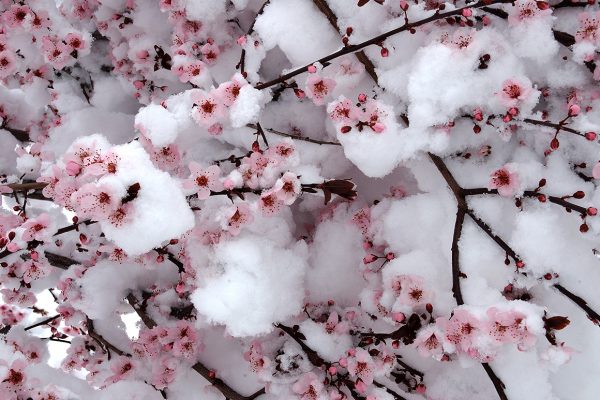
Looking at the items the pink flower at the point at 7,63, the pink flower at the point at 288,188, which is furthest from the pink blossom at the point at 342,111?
the pink flower at the point at 7,63

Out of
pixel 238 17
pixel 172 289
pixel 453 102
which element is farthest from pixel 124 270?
pixel 453 102

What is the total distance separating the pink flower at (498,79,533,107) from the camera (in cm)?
148

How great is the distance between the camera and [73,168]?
51.6 inches

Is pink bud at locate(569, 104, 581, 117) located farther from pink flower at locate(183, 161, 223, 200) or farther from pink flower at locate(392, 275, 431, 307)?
pink flower at locate(183, 161, 223, 200)

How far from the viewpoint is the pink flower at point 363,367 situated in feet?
5.50

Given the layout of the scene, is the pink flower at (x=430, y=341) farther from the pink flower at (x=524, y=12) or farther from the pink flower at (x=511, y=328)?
the pink flower at (x=524, y=12)

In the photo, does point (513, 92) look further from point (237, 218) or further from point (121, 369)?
point (121, 369)

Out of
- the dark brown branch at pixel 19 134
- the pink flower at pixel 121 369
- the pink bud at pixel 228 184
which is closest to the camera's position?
the pink bud at pixel 228 184

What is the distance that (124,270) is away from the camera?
2.13 m

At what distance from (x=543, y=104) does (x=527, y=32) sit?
268mm

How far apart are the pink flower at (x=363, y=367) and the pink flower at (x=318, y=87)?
0.84 metres

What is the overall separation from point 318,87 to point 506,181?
65cm

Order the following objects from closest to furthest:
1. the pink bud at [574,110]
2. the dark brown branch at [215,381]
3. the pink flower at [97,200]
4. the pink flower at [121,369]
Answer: the pink flower at [97,200] < the pink bud at [574,110] < the dark brown branch at [215,381] < the pink flower at [121,369]

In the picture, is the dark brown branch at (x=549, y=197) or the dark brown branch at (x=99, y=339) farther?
the dark brown branch at (x=99, y=339)
